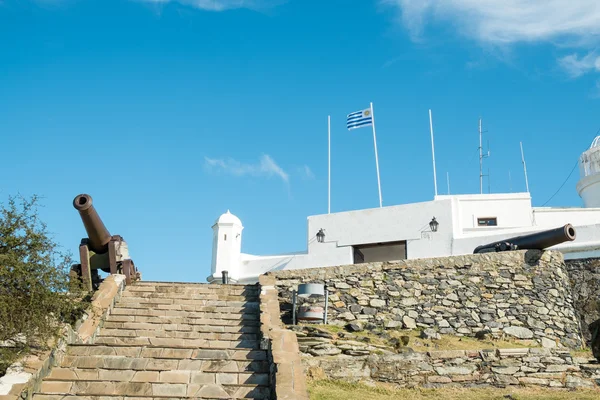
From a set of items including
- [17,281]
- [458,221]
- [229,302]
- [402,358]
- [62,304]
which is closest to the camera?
[17,281]

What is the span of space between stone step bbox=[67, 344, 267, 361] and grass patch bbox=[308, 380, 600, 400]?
1.30 meters

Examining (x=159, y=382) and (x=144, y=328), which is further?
(x=144, y=328)

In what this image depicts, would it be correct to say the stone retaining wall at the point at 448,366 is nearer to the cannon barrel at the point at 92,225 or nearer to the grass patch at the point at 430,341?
the grass patch at the point at 430,341

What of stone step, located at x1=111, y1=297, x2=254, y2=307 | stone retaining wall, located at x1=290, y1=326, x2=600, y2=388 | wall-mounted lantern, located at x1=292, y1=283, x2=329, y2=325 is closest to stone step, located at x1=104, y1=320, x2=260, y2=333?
stone retaining wall, located at x1=290, y1=326, x2=600, y2=388

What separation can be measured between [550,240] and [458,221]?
19.3 ft

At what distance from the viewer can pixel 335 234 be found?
893 inches

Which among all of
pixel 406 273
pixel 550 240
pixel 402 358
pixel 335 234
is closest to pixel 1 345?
pixel 402 358

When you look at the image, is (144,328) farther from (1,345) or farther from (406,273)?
(406,273)

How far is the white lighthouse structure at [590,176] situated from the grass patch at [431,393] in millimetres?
16540

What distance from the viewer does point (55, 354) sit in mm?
8445

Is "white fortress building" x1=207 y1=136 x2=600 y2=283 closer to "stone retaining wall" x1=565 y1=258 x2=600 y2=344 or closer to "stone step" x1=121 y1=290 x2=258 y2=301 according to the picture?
"stone retaining wall" x1=565 y1=258 x2=600 y2=344

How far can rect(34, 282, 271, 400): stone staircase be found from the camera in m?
7.95

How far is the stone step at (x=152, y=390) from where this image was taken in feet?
25.8

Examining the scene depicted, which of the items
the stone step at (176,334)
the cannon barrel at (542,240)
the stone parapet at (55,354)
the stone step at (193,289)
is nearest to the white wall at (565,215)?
the cannon barrel at (542,240)
